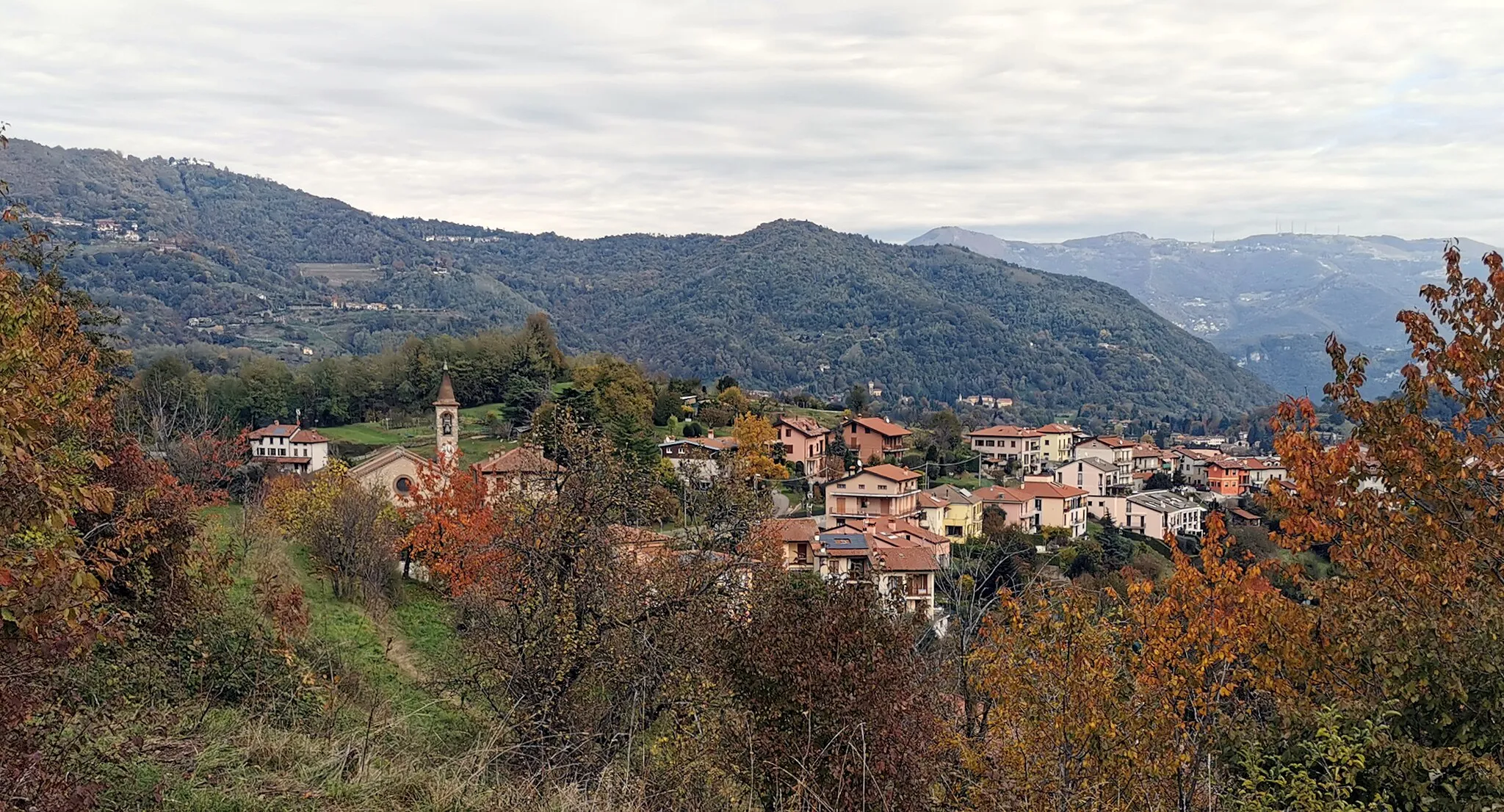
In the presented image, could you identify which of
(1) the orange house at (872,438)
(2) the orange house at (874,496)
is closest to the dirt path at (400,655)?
(2) the orange house at (874,496)

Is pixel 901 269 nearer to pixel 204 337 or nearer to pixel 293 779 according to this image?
pixel 204 337

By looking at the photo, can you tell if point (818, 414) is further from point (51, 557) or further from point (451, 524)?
point (51, 557)

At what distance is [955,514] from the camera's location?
4569 centimetres

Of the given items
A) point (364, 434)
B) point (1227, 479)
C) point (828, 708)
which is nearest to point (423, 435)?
point (364, 434)

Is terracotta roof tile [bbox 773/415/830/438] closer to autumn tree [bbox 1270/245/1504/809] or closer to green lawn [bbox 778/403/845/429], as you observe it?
green lawn [bbox 778/403/845/429]

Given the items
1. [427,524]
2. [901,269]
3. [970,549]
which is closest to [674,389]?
[970,549]

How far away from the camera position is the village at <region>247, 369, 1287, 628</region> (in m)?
30.9

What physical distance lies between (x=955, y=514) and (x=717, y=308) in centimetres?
12684

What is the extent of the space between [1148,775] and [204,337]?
133 meters

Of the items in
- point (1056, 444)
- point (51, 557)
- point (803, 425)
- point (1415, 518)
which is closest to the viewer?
point (51, 557)

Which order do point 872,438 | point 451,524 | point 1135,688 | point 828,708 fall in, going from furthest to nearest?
point 872,438 → point 451,524 → point 1135,688 → point 828,708

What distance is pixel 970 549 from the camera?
35.1 metres

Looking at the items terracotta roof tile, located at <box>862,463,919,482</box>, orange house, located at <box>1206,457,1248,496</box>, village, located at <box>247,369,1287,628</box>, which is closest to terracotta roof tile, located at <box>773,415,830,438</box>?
village, located at <box>247,369,1287,628</box>

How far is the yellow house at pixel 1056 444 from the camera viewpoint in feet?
229
